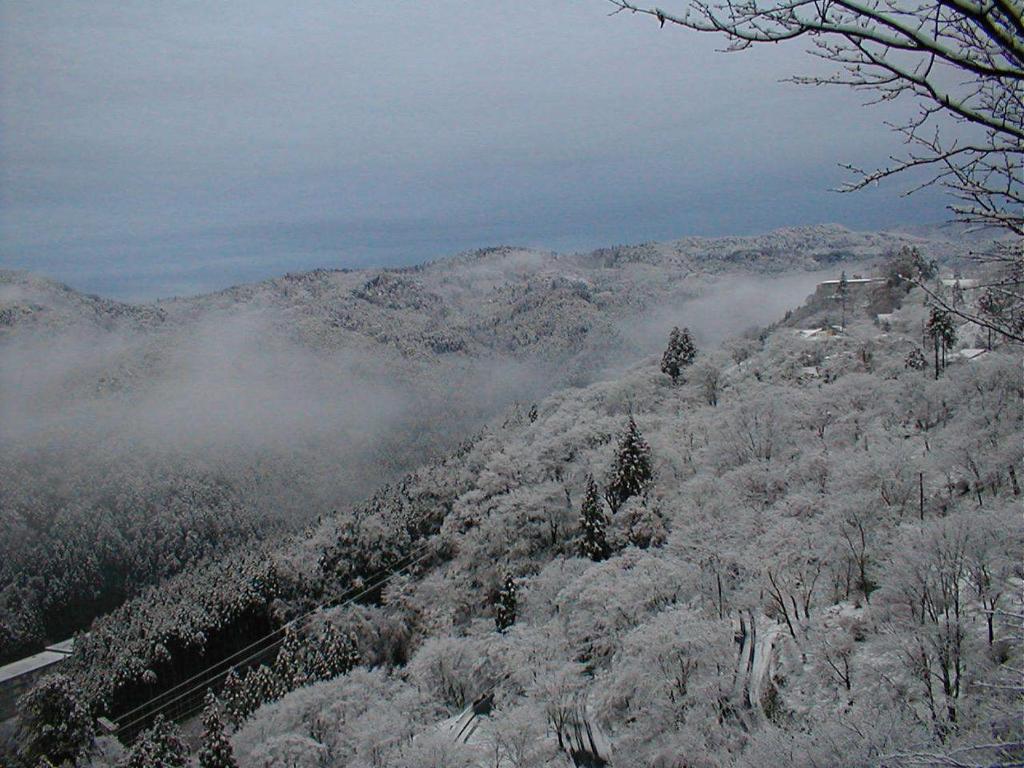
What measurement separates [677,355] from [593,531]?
117 ft

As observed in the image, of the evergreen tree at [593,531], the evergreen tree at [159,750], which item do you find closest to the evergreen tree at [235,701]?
the evergreen tree at [159,750]

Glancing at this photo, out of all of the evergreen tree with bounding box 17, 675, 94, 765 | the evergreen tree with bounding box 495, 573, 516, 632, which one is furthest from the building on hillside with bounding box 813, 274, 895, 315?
the evergreen tree with bounding box 17, 675, 94, 765

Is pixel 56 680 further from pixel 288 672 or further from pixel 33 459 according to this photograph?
pixel 33 459

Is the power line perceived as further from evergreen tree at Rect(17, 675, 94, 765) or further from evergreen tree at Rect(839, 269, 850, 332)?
evergreen tree at Rect(839, 269, 850, 332)

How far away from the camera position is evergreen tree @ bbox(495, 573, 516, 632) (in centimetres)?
3656

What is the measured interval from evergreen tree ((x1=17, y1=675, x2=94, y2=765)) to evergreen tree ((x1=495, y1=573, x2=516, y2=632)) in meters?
23.2

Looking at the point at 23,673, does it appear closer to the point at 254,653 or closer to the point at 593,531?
the point at 254,653

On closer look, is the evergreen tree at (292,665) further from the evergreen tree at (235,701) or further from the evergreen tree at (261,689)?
the evergreen tree at (235,701)

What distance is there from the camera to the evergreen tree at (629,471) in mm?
44594

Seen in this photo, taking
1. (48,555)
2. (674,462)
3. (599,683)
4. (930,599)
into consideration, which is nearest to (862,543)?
(930,599)

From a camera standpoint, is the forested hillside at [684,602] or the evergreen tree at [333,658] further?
the evergreen tree at [333,658]

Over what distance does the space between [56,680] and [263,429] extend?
476 feet

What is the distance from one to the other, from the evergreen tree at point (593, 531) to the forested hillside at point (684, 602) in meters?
0.19

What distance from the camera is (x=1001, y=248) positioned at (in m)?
4.56
